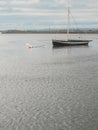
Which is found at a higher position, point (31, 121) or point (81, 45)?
point (31, 121)

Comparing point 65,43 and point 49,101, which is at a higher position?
point 49,101

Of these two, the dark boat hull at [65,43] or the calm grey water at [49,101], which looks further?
the dark boat hull at [65,43]

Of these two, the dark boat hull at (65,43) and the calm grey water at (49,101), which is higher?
the calm grey water at (49,101)

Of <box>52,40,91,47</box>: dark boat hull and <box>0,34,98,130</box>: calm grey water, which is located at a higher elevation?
<box>0,34,98,130</box>: calm grey water

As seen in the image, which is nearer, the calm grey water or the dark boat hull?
the calm grey water

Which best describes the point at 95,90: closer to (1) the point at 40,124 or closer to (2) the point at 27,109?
(2) the point at 27,109

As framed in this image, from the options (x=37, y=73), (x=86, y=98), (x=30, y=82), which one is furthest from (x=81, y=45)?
(x=86, y=98)

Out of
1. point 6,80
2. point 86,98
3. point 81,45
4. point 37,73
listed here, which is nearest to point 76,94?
point 86,98

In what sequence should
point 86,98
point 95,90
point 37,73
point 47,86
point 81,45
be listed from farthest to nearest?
point 81,45 < point 37,73 < point 47,86 < point 95,90 < point 86,98

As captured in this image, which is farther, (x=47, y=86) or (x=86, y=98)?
(x=47, y=86)

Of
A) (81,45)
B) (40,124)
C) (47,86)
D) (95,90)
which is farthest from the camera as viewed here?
(81,45)

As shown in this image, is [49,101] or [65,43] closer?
[49,101]
